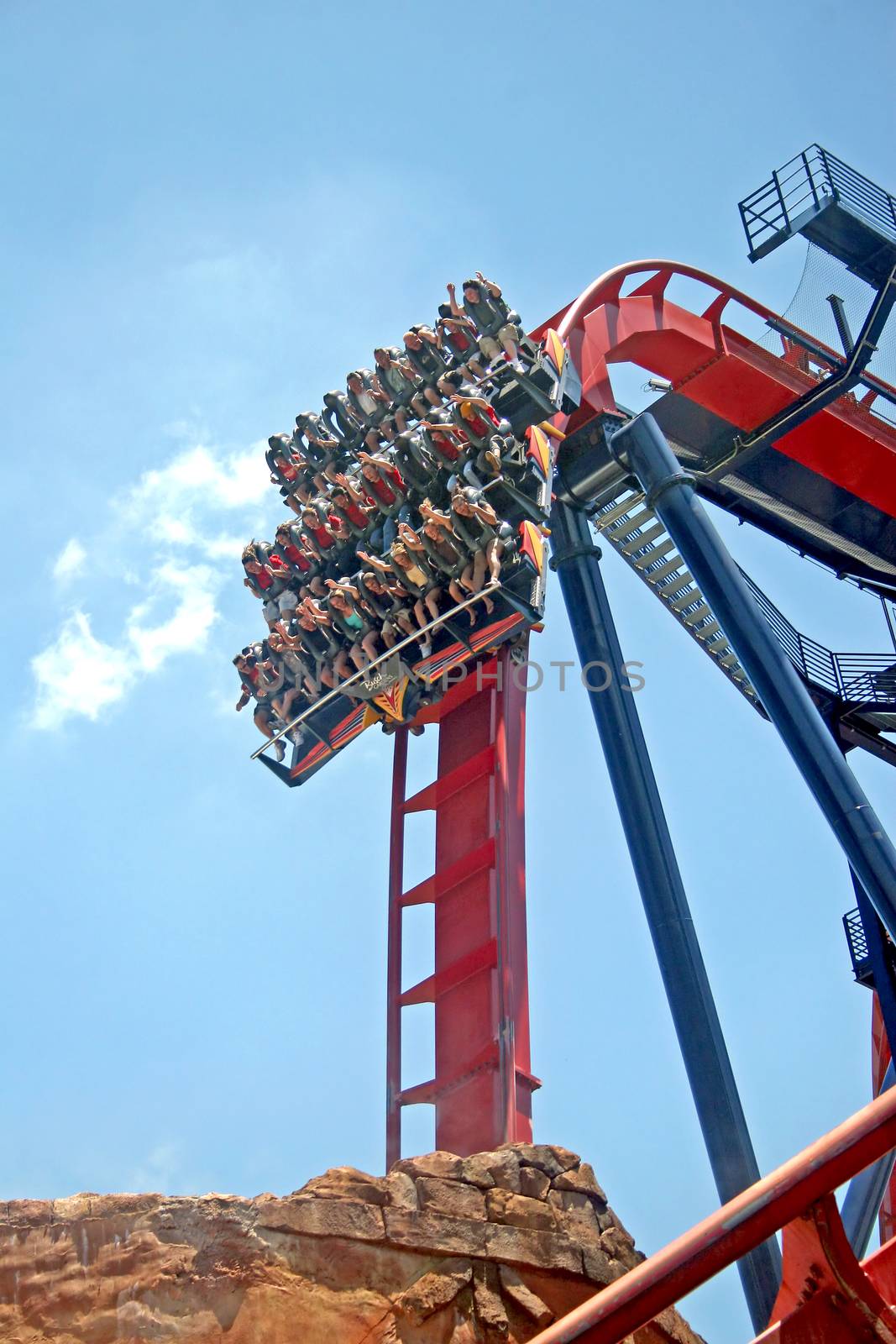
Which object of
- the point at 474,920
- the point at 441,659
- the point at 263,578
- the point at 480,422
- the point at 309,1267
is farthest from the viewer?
the point at 263,578

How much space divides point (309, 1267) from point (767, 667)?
6.01 metres

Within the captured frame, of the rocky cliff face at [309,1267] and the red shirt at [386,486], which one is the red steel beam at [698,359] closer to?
the red shirt at [386,486]

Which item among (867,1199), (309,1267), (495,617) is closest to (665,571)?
(495,617)

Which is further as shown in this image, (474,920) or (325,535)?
(325,535)

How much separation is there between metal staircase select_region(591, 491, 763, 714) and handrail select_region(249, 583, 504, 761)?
2508 mm

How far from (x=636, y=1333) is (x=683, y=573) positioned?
8341 millimetres

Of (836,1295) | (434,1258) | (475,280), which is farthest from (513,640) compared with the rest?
(836,1295)

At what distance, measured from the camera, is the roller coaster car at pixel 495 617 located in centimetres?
1066

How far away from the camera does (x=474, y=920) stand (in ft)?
33.9

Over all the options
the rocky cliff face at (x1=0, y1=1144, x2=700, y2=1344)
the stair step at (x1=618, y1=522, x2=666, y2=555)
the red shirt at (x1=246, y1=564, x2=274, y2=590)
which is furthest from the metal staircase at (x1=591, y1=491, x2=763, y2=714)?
the rocky cliff face at (x1=0, y1=1144, x2=700, y2=1344)

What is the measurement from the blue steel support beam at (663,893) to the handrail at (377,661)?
1323 millimetres

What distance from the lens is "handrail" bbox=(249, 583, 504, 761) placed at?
10.5m

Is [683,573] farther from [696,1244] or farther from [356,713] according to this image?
[696,1244]

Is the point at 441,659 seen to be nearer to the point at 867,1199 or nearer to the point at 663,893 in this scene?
the point at 663,893
